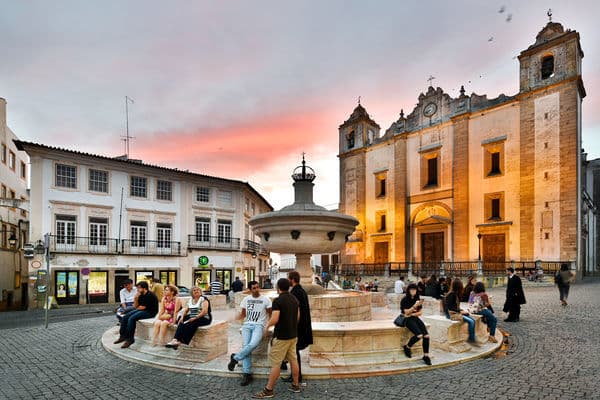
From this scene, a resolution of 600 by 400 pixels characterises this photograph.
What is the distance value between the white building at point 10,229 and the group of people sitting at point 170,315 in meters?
20.5

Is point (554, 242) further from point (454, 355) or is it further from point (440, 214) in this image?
point (454, 355)

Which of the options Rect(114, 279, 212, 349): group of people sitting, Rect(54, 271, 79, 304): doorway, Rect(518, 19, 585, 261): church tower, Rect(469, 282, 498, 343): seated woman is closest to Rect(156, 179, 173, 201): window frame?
Rect(54, 271, 79, 304): doorway

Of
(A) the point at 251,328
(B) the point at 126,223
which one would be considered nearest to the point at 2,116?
(B) the point at 126,223

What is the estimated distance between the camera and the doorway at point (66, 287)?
23.0 metres

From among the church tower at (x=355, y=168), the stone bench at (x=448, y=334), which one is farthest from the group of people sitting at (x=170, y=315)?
the church tower at (x=355, y=168)

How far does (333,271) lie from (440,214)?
12.2 metres

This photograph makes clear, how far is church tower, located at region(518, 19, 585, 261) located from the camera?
88.3 ft

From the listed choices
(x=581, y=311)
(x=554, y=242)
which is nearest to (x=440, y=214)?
(x=554, y=242)

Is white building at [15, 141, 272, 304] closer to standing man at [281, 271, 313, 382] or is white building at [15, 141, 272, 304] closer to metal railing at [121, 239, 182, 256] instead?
metal railing at [121, 239, 182, 256]

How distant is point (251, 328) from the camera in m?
5.77

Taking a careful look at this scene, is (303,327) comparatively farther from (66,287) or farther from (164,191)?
(164,191)

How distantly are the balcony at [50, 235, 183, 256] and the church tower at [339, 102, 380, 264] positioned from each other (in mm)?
19050

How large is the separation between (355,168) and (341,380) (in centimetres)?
3823

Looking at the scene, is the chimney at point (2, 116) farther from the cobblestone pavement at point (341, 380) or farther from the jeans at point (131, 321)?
the jeans at point (131, 321)
